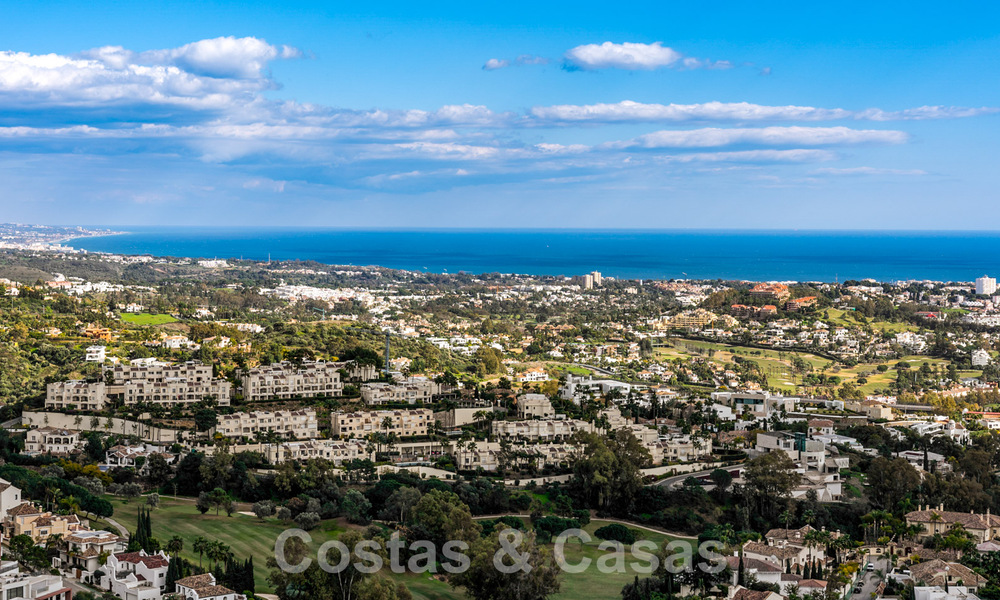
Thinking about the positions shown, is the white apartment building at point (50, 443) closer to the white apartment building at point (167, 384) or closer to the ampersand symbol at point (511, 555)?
the white apartment building at point (167, 384)

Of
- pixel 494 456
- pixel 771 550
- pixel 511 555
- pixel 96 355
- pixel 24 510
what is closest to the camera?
pixel 511 555

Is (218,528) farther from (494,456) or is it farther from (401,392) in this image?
(401,392)

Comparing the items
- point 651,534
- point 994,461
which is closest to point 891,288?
point 994,461

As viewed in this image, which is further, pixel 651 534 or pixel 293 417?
pixel 293 417

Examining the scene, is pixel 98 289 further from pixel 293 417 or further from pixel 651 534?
pixel 651 534

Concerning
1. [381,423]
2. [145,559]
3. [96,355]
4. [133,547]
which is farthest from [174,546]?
[96,355]

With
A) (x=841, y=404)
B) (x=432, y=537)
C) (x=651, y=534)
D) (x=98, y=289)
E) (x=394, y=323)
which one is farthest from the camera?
(x=98, y=289)

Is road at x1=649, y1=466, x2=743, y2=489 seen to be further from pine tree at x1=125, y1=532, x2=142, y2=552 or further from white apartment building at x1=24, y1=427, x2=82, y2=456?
white apartment building at x1=24, y1=427, x2=82, y2=456

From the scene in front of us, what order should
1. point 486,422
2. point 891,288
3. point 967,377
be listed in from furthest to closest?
point 891,288 → point 967,377 → point 486,422
